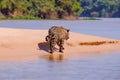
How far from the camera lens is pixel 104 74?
590 inches

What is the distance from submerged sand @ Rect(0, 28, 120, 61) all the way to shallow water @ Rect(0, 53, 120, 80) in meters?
1.58

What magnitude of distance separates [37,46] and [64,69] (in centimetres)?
607

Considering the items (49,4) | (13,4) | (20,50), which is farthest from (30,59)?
(49,4)

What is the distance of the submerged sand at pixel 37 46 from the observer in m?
20.4

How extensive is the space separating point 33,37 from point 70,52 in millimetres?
1949

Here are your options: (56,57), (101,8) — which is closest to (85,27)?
(56,57)

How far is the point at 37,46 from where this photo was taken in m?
22.1

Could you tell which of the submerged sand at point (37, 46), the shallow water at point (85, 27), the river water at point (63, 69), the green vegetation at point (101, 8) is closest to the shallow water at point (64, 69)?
the river water at point (63, 69)

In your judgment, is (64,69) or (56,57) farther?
(56,57)

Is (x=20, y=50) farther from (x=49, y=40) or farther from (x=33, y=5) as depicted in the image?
(x=33, y=5)

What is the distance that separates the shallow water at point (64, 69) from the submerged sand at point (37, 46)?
1.58m

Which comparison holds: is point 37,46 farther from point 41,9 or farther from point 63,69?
point 41,9

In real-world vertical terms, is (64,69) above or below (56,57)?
above

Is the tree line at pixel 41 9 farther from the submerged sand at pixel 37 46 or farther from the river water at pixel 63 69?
the river water at pixel 63 69
